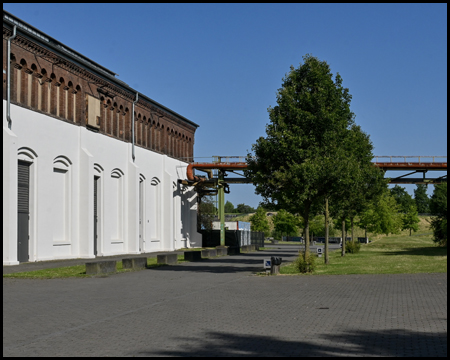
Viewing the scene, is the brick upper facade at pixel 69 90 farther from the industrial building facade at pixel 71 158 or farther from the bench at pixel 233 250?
the bench at pixel 233 250

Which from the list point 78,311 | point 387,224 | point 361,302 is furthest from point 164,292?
point 387,224

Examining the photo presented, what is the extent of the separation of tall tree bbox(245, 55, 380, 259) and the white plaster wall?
11.9 meters

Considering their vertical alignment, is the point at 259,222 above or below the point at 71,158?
below

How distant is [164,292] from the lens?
1631 cm

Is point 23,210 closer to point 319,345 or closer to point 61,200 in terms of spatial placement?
point 61,200

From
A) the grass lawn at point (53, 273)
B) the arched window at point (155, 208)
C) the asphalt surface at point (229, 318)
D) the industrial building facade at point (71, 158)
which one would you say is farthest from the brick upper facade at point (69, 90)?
the asphalt surface at point (229, 318)

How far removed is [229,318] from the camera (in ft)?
36.4

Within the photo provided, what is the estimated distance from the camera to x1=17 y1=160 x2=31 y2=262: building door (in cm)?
2966

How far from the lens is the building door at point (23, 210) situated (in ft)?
Answer: 97.3

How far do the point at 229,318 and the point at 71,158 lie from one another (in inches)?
992

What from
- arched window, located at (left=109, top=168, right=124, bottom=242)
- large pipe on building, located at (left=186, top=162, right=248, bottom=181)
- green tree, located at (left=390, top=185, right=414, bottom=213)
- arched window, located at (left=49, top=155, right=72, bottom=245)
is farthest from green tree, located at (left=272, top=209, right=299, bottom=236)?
arched window, located at (left=49, top=155, right=72, bottom=245)

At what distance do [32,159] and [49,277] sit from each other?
10.6 meters

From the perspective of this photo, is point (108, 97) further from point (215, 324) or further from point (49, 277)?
point (215, 324)

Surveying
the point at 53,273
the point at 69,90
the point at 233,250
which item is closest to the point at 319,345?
the point at 53,273
